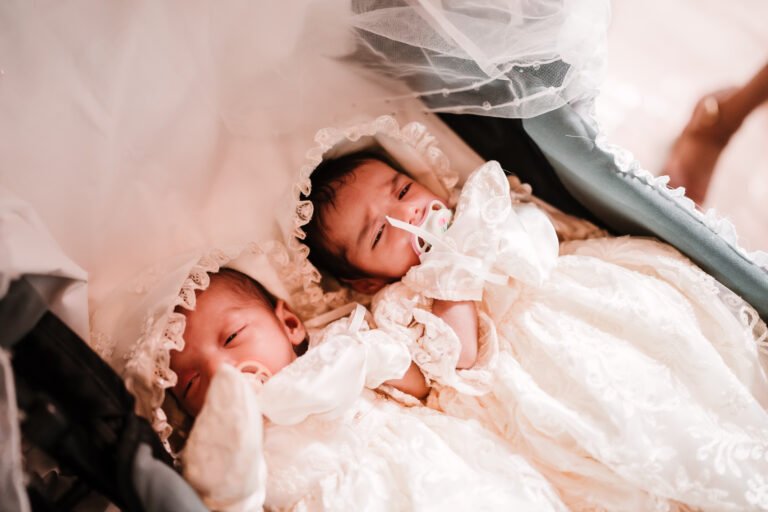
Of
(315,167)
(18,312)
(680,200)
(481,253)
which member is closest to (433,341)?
(481,253)

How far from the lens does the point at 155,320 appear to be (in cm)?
96

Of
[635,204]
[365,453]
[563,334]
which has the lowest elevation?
[365,453]

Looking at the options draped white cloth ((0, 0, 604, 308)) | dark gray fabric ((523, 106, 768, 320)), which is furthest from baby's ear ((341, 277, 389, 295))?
dark gray fabric ((523, 106, 768, 320))

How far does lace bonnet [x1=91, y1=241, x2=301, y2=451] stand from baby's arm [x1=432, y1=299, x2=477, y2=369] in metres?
0.36

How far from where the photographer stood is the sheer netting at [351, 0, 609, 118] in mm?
973

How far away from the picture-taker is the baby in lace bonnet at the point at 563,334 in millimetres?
891

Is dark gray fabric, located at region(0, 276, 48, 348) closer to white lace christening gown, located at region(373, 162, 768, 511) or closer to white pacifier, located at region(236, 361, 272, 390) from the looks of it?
white pacifier, located at region(236, 361, 272, 390)

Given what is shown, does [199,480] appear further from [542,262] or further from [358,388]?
[542,262]

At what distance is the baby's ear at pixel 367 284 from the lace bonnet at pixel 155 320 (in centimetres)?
18

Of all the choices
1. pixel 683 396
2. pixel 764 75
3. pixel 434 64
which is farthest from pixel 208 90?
pixel 764 75

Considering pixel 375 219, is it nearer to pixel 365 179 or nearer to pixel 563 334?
pixel 365 179

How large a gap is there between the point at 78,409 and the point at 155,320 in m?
0.30

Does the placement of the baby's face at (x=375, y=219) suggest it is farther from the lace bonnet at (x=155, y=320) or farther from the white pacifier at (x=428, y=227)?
the lace bonnet at (x=155, y=320)

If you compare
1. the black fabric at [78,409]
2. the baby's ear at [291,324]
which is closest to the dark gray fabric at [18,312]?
the black fabric at [78,409]
